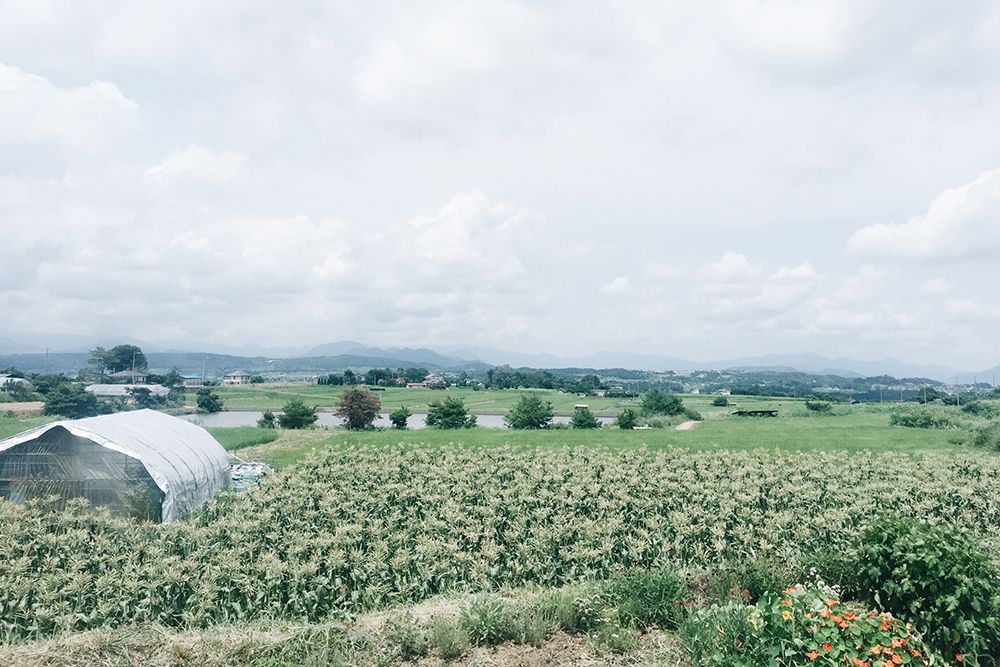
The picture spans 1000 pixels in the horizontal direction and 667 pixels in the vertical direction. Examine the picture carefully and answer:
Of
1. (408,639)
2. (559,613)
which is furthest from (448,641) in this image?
(559,613)

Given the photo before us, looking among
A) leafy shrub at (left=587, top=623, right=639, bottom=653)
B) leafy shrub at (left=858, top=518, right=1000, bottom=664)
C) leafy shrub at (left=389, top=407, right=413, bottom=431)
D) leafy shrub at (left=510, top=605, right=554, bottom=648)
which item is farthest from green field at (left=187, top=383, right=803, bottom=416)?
leafy shrub at (left=587, top=623, right=639, bottom=653)

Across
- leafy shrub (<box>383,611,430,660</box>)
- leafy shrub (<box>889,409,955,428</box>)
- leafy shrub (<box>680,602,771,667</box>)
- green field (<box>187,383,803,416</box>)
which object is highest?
leafy shrub (<box>680,602,771,667</box>)

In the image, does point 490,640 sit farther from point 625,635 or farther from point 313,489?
point 313,489

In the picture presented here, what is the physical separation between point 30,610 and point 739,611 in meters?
9.19

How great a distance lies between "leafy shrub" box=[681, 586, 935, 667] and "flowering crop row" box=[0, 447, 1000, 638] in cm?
320

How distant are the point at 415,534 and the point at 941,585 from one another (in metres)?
7.86

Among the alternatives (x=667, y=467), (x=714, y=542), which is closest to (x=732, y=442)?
(x=667, y=467)

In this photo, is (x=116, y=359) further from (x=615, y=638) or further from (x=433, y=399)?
(x=615, y=638)

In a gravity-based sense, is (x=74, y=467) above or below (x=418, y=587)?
above

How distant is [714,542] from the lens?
→ 1120 centimetres

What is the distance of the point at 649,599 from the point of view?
8.27 meters

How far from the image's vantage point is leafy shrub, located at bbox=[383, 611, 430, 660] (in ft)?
24.6

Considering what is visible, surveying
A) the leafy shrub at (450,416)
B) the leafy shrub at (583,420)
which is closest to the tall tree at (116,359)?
the leafy shrub at (450,416)

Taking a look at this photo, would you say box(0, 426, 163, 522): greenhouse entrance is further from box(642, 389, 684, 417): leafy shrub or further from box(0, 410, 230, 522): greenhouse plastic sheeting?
box(642, 389, 684, 417): leafy shrub
